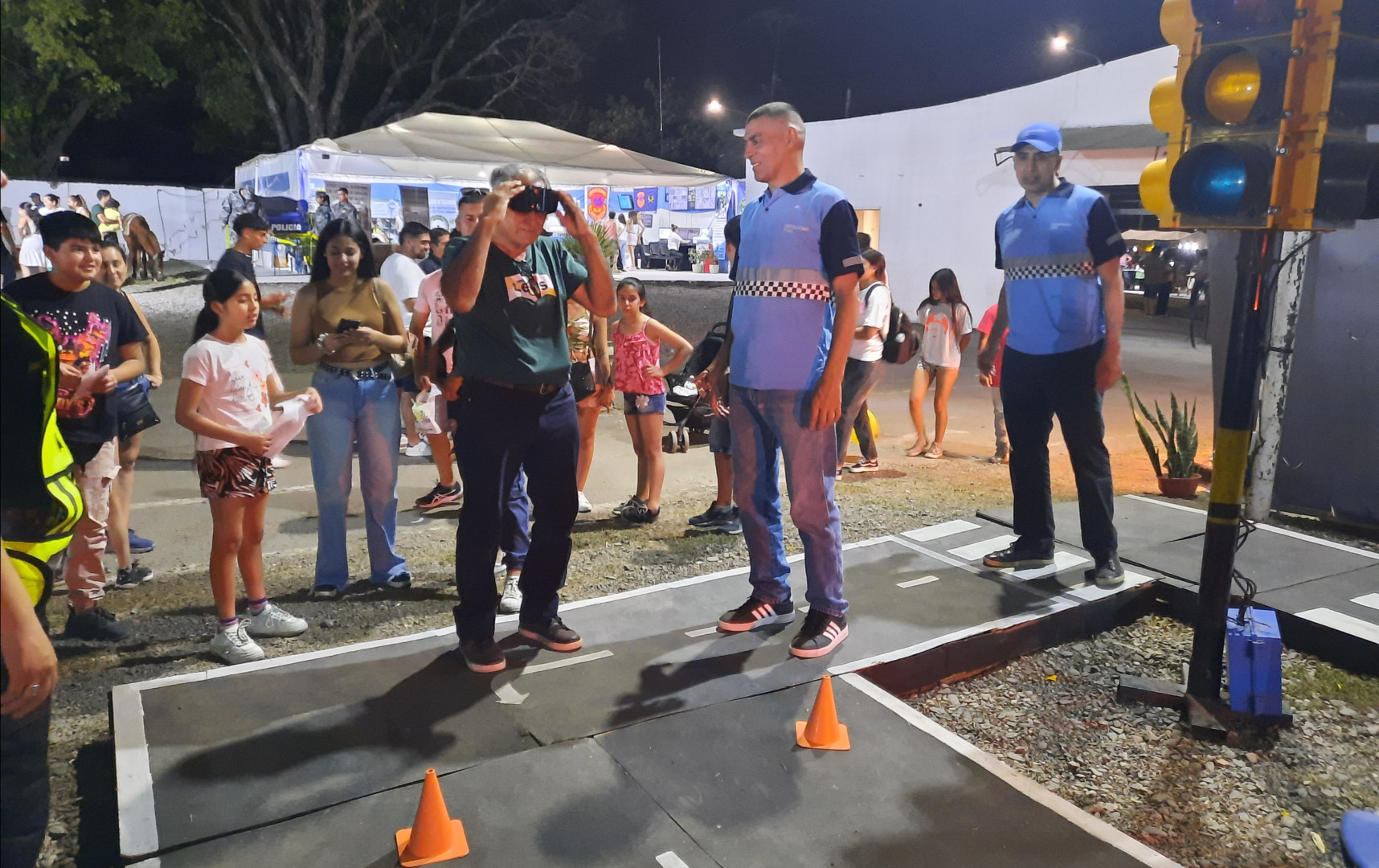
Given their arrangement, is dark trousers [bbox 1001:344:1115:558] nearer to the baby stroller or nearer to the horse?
the baby stroller

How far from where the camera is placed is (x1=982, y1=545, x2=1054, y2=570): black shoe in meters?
5.08

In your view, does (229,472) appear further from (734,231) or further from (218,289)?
(734,231)

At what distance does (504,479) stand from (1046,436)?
2.98 m

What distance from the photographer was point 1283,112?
321 centimetres

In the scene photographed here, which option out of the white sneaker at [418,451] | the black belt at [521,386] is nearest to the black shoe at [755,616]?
the black belt at [521,386]

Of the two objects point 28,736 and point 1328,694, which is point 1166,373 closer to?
point 1328,694

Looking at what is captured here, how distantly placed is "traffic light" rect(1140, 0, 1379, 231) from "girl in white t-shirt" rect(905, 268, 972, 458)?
5.34m

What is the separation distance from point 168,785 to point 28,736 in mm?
1383

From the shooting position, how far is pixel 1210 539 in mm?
3646

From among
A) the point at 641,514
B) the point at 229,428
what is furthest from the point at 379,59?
the point at 229,428

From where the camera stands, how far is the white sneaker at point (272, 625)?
4.38 meters

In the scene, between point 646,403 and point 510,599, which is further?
point 646,403

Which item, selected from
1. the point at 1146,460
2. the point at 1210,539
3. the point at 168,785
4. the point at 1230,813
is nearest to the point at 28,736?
the point at 168,785

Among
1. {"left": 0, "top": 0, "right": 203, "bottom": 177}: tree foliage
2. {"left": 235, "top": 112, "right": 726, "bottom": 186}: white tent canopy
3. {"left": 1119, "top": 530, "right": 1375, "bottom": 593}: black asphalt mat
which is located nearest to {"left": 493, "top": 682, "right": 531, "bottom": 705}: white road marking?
{"left": 1119, "top": 530, "right": 1375, "bottom": 593}: black asphalt mat
